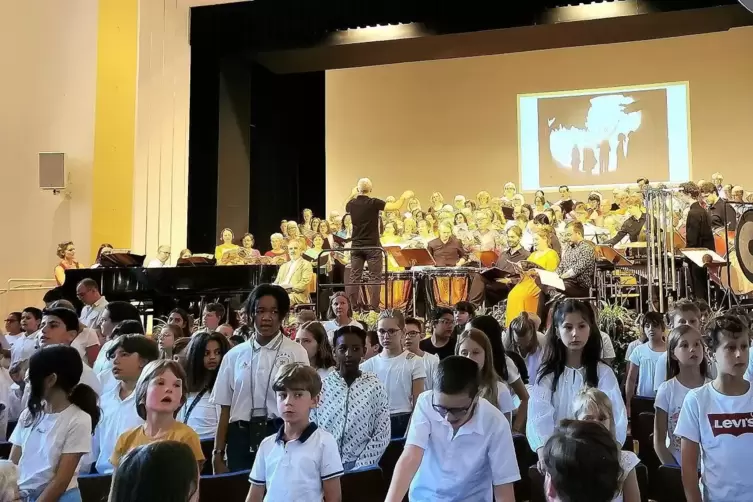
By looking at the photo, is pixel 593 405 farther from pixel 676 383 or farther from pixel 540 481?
pixel 676 383

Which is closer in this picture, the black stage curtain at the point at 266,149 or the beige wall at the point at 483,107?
the black stage curtain at the point at 266,149

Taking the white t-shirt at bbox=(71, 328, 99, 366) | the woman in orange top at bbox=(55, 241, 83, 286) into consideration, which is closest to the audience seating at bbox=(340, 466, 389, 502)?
the white t-shirt at bbox=(71, 328, 99, 366)

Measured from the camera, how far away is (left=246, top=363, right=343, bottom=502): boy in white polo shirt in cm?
278

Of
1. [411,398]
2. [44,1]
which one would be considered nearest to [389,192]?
[44,1]

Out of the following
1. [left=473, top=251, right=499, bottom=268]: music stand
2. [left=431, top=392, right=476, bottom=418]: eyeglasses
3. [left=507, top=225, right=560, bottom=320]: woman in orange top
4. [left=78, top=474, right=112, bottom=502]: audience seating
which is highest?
[left=473, top=251, right=499, bottom=268]: music stand

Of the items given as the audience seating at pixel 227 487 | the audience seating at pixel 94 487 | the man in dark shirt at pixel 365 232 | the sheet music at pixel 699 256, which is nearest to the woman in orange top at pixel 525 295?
the sheet music at pixel 699 256

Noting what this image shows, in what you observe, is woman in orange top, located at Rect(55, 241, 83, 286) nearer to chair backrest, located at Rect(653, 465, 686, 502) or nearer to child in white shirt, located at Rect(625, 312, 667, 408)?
child in white shirt, located at Rect(625, 312, 667, 408)

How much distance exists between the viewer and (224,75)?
15.2 m

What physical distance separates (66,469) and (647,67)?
1611 centimetres

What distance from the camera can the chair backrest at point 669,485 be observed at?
3199 millimetres

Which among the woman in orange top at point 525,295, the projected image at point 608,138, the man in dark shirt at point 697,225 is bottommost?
the woman in orange top at point 525,295

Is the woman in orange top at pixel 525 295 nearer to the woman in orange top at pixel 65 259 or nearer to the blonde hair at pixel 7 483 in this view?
the blonde hair at pixel 7 483

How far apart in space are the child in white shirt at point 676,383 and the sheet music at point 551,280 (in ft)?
14.6

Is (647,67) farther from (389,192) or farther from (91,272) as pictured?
(91,272)
